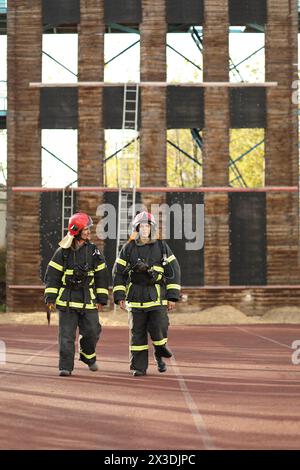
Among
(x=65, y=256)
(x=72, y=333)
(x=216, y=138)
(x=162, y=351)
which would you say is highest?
(x=216, y=138)

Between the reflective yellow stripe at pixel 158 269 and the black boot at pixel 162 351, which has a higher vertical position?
the reflective yellow stripe at pixel 158 269

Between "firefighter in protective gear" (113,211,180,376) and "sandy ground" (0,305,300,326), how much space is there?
55.3 ft

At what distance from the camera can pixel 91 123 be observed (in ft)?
109

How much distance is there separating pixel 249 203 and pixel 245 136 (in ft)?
92.1

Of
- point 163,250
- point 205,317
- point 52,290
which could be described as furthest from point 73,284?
point 205,317

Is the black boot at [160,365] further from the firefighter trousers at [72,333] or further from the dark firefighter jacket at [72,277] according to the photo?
the dark firefighter jacket at [72,277]

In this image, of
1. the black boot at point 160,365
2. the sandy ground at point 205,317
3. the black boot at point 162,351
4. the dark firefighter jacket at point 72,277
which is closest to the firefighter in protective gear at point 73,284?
the dark firefighter jacket at point 72,277

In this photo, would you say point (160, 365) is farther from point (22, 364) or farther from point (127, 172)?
point (127, 172)

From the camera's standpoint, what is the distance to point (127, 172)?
33.7m

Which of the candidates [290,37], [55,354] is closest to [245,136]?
[290,37]

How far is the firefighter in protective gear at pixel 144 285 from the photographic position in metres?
13.1

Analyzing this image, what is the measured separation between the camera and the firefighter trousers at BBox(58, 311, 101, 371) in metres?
13.1

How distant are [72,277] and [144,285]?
3.29ft

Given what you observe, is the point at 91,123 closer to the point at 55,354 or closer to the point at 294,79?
the point at 294,79
